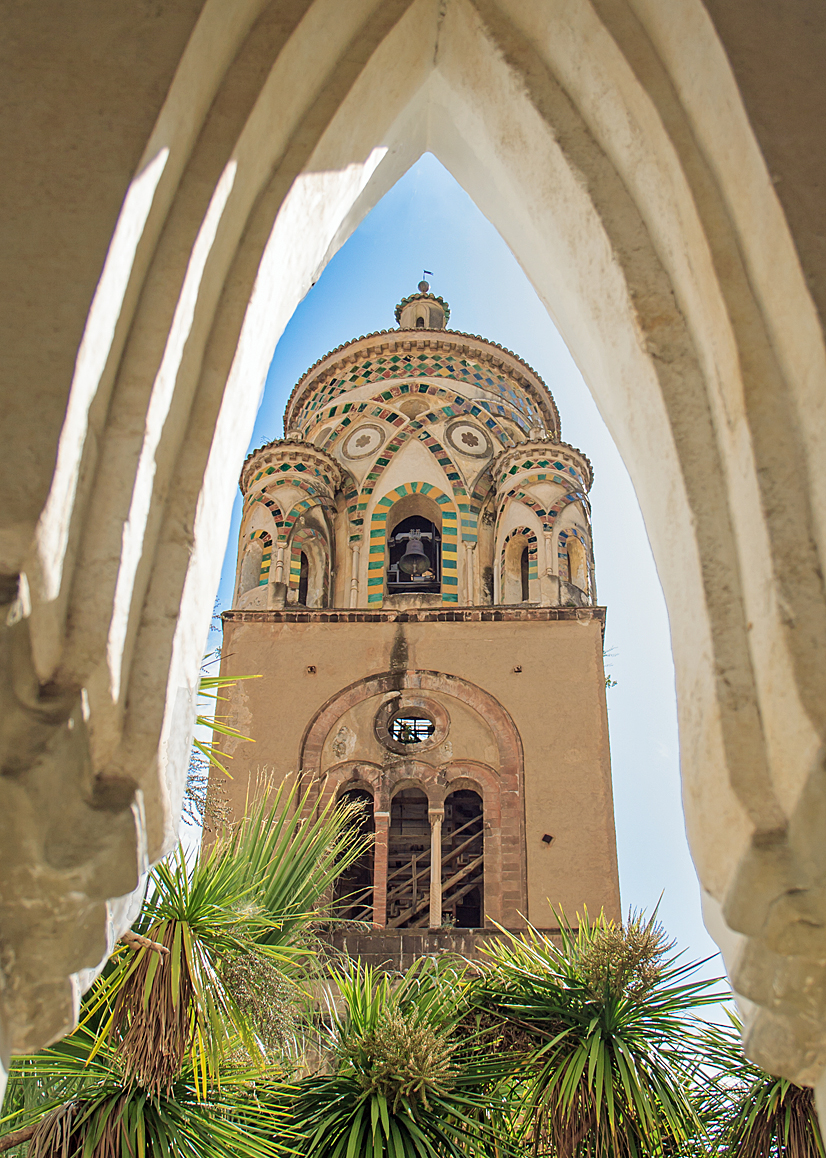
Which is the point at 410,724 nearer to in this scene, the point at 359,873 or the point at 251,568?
the point at 359,873

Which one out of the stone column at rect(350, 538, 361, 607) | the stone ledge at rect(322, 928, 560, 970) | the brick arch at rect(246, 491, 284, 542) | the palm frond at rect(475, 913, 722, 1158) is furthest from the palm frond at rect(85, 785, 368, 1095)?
the brick arch at rect(246, 491, 284, 542)

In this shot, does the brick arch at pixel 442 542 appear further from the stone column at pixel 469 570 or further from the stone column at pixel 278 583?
the stone column at pixel 278 583

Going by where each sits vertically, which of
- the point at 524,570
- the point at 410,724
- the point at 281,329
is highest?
the point at 524,570

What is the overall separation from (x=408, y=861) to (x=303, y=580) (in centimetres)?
501

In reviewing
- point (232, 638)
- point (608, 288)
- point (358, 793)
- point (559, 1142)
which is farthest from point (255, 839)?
point (232, 638)

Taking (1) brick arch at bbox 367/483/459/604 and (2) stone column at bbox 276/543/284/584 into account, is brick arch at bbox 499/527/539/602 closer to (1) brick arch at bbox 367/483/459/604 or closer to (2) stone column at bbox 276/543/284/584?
(1) brick arch at bbox 367/483/459/604

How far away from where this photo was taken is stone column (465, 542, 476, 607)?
57.3ft

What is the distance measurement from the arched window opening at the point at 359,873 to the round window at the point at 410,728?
1046mm

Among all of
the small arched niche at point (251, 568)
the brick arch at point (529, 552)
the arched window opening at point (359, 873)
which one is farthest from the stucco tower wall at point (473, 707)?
the brick arch at point (529, 552)

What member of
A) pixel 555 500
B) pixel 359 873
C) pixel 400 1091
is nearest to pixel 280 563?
pixel 555 500

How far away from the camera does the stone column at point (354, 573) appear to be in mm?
17766

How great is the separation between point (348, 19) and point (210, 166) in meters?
0.66

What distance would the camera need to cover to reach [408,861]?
48.9ft

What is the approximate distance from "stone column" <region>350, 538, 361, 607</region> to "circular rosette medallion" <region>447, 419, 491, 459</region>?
2.39 metres
